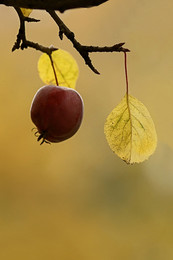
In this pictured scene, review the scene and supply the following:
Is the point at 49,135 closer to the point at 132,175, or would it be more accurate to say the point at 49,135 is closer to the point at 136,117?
the point at 136,117

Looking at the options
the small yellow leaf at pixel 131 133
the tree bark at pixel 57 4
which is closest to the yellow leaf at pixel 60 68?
the small yellow leaf at pixel 131 133

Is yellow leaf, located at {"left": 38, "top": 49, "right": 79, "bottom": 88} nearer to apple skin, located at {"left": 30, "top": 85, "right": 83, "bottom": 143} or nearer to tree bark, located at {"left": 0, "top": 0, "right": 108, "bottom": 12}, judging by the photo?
apple skin, located at {"left": 30, "top": 85, "right": 83, "bottom": 143}

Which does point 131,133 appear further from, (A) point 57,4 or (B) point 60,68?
A: (A) point 57,4

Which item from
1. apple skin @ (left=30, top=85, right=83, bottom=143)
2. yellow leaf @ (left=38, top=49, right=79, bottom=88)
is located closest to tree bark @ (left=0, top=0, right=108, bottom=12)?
apple skin @ (left=30, top=85, right=83, bottom=143)

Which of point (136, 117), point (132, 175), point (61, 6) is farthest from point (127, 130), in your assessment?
point (132, 175)

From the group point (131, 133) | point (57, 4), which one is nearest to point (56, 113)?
point (131, 133)

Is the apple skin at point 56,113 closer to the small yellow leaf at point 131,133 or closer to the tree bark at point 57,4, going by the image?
the small yellow leaf at point 131,133
